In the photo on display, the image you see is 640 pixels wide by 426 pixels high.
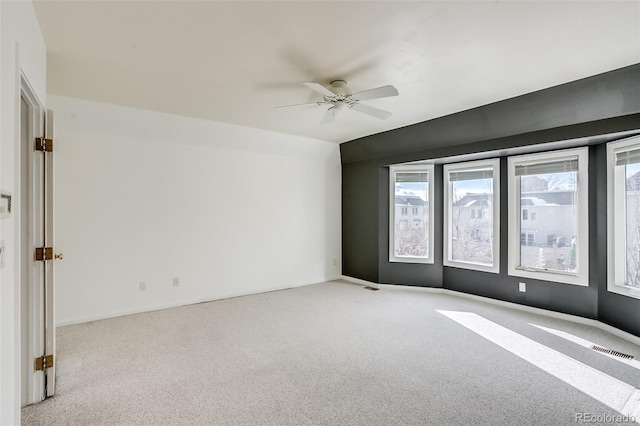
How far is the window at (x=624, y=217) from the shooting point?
3.28 m

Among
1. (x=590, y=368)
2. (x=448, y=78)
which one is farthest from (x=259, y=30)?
(x=590, y=368)

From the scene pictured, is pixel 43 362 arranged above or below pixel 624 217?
below

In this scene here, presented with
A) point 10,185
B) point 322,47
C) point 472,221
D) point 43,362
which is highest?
point 322,47

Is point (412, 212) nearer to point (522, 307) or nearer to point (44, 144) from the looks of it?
point (522, 307)

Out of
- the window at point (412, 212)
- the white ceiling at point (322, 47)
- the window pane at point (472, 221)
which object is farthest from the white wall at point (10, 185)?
the window pane at point (472, 221)

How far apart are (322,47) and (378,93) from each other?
2.13 ft

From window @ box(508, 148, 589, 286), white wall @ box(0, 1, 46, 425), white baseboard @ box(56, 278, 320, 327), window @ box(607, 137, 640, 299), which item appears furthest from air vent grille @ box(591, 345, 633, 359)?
white wall @ box(0, 1, 46, 425)

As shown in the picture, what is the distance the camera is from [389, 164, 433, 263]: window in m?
5.34

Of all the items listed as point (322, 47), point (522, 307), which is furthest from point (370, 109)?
point (522, 307)

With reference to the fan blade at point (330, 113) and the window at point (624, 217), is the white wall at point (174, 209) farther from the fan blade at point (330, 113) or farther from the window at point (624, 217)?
the window at point (624, 217)

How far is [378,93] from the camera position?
2.85m

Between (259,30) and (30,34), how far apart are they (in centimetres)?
139

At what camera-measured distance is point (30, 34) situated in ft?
6.48

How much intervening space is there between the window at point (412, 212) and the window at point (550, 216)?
48.1 inches
